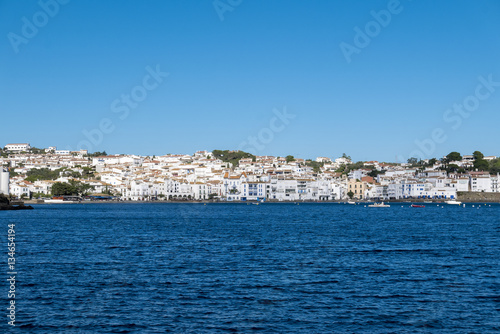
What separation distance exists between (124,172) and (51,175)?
20492mm

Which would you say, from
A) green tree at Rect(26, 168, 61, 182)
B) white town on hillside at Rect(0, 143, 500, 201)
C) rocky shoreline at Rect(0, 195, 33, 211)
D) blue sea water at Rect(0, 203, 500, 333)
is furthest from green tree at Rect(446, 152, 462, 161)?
blue sea water at Rect(0, 203, 500, 333)

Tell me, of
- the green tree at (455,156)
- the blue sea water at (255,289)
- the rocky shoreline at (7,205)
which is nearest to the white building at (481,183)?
the green tree at (455,156)

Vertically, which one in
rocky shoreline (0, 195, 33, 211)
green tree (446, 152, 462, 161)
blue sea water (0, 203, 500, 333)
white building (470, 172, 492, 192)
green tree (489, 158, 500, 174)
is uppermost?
green tree (446, 152, 462, 161)

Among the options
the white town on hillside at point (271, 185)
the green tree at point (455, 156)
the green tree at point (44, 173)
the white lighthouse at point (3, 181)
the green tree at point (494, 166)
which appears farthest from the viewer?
the green tree at point (455, 156)

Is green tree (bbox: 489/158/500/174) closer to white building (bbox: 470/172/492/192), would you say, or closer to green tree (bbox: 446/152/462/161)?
green tree (bbox: 446/152/462/161)

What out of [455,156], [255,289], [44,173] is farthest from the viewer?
A: [455,156]

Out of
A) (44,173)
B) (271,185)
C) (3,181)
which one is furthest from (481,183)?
(44,173)

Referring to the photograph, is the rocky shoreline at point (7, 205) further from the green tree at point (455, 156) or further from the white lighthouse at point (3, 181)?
the green tree at point (455, 156)

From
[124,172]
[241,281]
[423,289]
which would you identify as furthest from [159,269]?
[124,172]

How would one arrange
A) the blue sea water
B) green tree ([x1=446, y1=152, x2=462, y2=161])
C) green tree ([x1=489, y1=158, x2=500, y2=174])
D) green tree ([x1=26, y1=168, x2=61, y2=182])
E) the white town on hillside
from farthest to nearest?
green tree ([x1=446, y1=152, x2=462, y2=161]) → green tree ([x1=26, y1=168, x2=61, y2=182]) → green tree ([x1=489, y1=158, x2=500, y2=174]) → the white town on hillside → the blue sea water

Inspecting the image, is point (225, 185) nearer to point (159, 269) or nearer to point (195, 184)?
point (195, 184)

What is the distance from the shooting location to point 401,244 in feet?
97.1

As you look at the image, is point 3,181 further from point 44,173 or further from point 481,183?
point 481,183

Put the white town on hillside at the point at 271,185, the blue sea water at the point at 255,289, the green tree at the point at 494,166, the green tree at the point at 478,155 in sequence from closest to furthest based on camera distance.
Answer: the blue sea water at the point at 255,289, the white town on hillside at the point at 271,185, the green tree at the point at 494,166, the green tree at the point at 478,155
